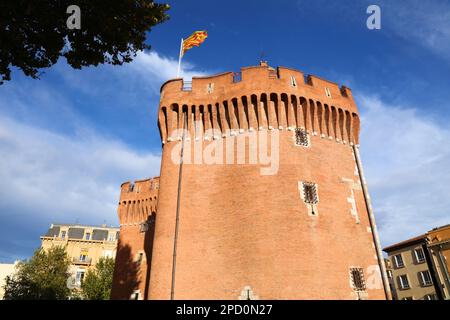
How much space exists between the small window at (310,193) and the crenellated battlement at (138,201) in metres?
15.6

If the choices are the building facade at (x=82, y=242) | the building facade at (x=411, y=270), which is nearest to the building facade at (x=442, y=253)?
the building facade at (x=411, y=270)

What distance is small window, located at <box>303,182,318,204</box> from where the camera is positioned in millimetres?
17719

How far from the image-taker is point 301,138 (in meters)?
19.4

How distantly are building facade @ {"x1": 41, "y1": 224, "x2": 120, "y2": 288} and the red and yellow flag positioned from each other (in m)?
39.7

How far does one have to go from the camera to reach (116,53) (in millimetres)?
11125

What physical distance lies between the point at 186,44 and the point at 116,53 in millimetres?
13293

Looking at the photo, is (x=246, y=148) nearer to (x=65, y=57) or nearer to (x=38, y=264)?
(x=65, y=57)

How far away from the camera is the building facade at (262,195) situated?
16219mm

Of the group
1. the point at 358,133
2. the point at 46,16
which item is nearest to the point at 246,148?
the point at 358,133

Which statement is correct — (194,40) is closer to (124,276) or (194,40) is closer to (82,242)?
(124,276)

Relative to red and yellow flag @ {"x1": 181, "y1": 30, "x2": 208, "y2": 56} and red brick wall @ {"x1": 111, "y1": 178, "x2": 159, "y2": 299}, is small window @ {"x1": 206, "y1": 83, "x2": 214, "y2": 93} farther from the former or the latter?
red brick wall @ {"x1": 111, "y1": 178, "x2": 159, "y2": 299}

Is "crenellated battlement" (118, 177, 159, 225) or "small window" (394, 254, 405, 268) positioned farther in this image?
"small window" (394, 254, 405, 268)

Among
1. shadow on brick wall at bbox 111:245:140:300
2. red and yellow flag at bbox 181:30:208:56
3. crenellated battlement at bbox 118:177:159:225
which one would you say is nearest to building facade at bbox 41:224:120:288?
crenellated battlement at bbox 118:177:159:225

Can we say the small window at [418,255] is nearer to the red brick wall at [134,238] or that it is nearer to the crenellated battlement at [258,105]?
the crenellated battlement at [258,105]
